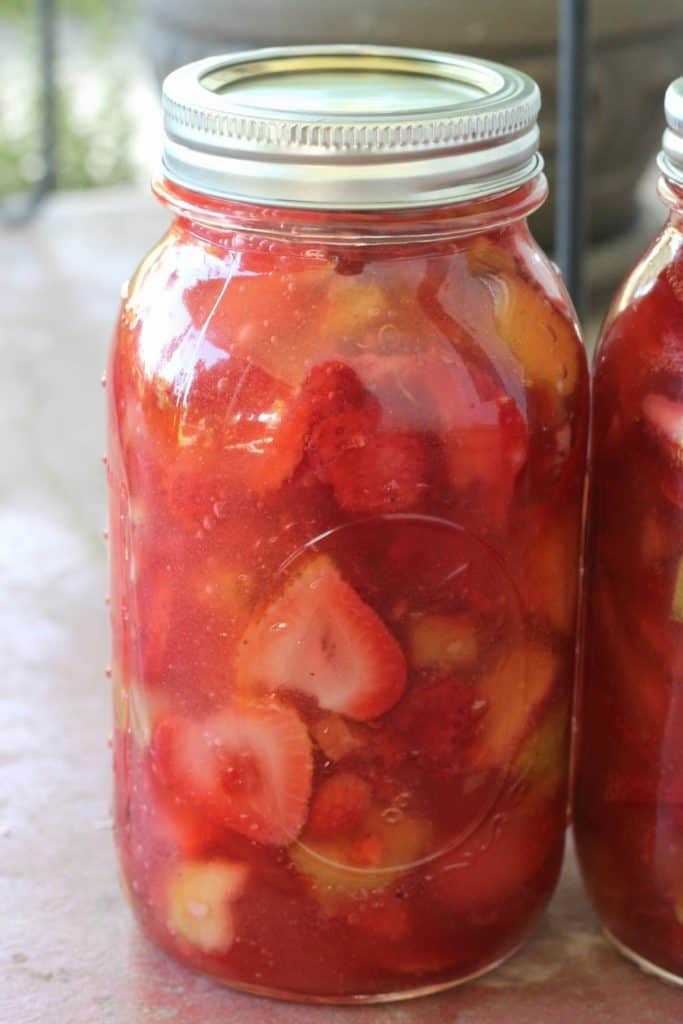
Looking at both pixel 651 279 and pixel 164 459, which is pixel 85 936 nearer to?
pixel 164 459

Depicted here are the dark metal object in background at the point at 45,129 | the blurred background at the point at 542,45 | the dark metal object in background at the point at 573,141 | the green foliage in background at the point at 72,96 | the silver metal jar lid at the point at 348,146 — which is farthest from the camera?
the green foliage in background at the point at 72,96

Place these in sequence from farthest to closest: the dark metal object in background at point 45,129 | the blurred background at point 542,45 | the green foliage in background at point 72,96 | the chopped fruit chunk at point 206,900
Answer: the green foliage in background at point 72,96, the dark metal object in background at point 45,129, the blurred background at point 542,45, the chopped fruit chunk at point 206,900

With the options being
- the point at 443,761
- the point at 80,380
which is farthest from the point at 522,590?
the point at 80,380

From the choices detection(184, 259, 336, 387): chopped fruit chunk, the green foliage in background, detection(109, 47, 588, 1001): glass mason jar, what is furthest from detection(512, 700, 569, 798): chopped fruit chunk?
the green foliage in background

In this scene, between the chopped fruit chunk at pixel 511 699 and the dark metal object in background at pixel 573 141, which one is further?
the dark metal object in background at pixel 573 141

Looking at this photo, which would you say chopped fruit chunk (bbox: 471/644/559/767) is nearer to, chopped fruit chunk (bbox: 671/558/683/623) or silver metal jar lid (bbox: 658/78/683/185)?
chopped fruit chunk (bbox: 671/558/683/623)

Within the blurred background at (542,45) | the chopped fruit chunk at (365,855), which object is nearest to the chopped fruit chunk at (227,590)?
the chopped fruit chunk at (365,855)

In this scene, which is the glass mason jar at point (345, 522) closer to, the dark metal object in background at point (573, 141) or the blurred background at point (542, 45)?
the dark metal object in background at point (573, 141)
